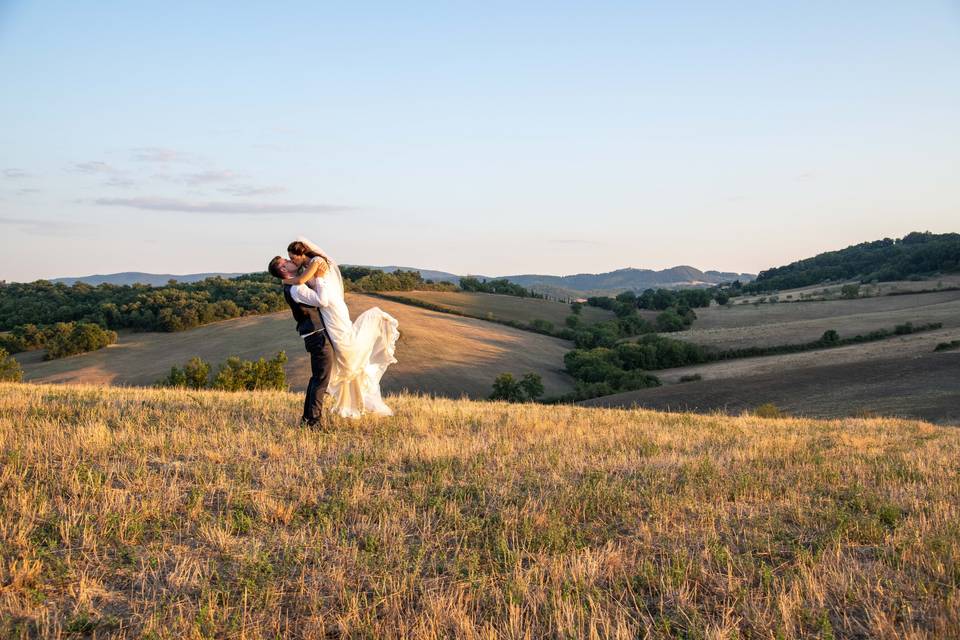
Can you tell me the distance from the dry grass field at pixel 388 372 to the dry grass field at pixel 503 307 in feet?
46.5

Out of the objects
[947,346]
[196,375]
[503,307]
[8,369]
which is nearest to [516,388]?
[196,375]

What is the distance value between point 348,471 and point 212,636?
12.6 feet

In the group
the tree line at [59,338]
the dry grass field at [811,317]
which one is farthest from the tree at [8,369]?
the dry grass field at [811,317]

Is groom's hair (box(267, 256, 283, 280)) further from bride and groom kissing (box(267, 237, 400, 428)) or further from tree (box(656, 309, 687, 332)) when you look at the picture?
tree (box(656, 309, 687, 332))

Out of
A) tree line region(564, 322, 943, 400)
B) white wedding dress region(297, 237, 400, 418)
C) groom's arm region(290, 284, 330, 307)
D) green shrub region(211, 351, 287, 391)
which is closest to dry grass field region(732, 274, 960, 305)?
tree line region(564, 322, 943, 400)

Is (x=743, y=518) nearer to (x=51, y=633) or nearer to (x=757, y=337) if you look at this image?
(x=51, y=633)

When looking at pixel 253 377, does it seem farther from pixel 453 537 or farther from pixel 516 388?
pixel 453 537

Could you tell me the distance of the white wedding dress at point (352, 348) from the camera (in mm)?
10984

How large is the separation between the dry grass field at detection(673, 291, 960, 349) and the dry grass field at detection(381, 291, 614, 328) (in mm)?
18457

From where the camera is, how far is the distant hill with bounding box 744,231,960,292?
5059 inches

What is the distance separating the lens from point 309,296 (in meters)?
10.7

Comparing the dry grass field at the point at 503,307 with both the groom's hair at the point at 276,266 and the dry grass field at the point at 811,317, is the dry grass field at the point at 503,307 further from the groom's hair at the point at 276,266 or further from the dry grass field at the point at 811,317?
the groom's hair at the point at 276,266

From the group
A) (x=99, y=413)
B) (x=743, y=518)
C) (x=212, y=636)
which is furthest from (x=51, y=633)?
(x=99, y=413)

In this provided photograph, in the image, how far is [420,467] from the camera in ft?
28.5
